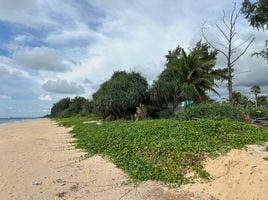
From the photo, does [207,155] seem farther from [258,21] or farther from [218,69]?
[218,69]

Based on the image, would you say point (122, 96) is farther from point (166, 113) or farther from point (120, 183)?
point (120, 183)

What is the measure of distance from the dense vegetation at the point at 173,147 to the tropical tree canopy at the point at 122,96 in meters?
17.6

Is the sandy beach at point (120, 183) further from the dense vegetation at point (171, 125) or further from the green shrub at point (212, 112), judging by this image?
the green shrub at point (212, 112)

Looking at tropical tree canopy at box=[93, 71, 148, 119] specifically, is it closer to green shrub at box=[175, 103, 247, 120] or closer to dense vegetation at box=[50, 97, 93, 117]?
green shrub at box=[175, 103, 247, 120]

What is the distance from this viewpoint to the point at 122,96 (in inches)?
1265

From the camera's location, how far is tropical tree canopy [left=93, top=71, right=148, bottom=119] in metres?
31.9

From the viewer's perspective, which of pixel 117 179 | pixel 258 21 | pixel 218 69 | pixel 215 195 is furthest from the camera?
pixel 218 69

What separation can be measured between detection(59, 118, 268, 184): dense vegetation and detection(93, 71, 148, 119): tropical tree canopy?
17.6 metres

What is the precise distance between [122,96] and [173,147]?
21983mm

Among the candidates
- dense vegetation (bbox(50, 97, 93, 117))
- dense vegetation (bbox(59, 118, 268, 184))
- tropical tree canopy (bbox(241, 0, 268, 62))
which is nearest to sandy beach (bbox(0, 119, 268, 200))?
dense vegetation (bbox(59, 118, 268, 184))

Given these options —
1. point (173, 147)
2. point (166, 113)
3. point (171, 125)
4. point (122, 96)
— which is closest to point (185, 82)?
point (166, 113)

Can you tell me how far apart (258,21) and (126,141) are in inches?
632

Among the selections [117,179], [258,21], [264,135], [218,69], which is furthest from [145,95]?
[117,179]

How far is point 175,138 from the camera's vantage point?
11430 millimetres
